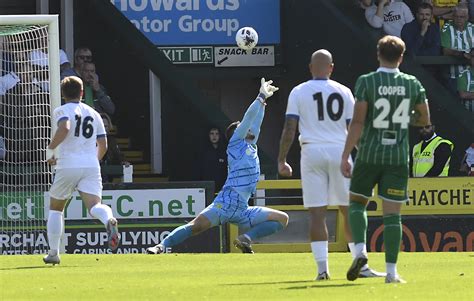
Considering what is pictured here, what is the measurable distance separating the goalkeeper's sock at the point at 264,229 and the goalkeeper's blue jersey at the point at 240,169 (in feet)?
1.15

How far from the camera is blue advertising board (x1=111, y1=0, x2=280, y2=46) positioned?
1102 inches

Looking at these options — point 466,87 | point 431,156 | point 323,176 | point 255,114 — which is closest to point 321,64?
point 323,176

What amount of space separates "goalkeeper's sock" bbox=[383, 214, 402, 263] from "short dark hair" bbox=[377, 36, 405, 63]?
127 cm

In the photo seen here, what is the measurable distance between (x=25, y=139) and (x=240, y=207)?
4603 mm

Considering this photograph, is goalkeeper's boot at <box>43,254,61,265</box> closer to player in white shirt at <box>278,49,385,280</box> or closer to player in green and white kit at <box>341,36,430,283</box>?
player in white shirt at <box>278,49,385,280</box>

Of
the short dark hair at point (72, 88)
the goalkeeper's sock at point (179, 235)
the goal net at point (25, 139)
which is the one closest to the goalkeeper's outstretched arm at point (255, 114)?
the goalkeeper's sock at point (179, 235)

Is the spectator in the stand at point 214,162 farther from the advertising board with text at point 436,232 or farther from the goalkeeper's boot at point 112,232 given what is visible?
the goalkeeper's boot at point 112,232

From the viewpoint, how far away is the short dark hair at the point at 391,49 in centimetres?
1274

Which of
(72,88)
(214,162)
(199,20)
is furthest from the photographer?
(199,20)

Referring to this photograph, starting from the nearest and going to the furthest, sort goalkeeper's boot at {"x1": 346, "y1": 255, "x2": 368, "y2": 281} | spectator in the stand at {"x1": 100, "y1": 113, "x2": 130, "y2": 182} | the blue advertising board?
goalkeeper's boot at {"x1": 346, "y1": 255, "x2": 368, "y2": 281} → spectator in the stand at {"x1": 100, "y1": 113, "x2": 130, "y2": 182} → the blue advertising board

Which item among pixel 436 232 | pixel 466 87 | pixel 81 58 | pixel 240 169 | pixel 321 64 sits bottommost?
pixel 436 232

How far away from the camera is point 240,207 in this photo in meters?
19.6

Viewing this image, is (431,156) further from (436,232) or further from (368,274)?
(368,274)

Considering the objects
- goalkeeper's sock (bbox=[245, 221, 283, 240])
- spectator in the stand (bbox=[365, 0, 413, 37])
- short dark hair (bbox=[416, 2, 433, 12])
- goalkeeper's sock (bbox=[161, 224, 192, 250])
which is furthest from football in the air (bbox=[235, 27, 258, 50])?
goalkeeper's sock (bbox=[161, 224, 192, 250])
